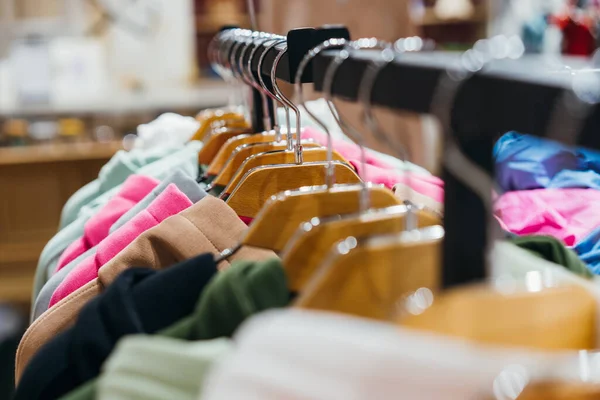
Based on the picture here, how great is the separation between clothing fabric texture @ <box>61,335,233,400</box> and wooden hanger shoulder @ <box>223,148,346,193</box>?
437mm

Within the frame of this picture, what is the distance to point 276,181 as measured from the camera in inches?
→ 34.6

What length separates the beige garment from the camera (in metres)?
0.74

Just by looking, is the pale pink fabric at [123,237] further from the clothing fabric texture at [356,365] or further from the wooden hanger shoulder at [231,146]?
the clothing fabric texture at [356,365]

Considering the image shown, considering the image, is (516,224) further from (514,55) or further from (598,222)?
(514,55)

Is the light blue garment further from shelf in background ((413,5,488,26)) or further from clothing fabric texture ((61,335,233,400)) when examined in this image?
shelf in background ((413,5,488,26))

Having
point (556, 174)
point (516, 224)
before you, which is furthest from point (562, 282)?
point (556, 174)

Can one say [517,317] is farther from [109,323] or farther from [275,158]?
[275,158]

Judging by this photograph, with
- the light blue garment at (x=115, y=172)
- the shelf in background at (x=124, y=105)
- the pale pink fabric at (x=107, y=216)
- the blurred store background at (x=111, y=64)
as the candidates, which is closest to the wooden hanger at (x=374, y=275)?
the pale pink fabric at (x=107, y=216)

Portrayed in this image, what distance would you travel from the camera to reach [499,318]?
456mm

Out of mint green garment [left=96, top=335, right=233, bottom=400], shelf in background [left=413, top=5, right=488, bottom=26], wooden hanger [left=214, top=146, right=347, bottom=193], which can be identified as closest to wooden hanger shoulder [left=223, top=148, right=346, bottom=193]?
wooden hanger [left=214, top=146, right=347, bottom=193]

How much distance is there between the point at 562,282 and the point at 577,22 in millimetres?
2615

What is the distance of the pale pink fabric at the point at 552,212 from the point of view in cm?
98

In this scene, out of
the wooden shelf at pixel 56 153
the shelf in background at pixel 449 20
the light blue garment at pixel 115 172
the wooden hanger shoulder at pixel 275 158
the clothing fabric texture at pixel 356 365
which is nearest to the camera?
the clothing fabric texture at pixel 356 365

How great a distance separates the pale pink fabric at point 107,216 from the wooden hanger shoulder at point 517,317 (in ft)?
2.17
